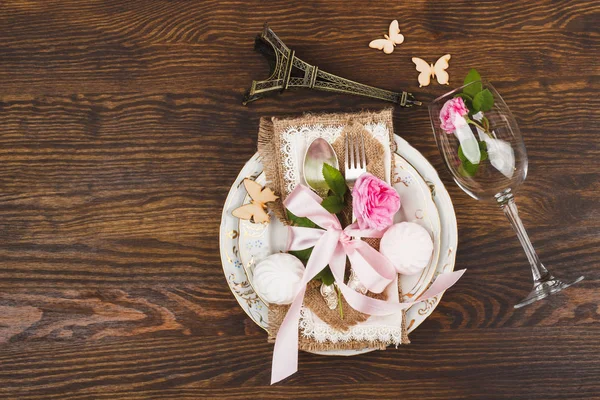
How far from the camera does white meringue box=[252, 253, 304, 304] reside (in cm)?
65

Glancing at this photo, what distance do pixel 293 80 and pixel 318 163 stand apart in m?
0.14

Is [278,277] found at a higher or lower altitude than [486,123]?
lower

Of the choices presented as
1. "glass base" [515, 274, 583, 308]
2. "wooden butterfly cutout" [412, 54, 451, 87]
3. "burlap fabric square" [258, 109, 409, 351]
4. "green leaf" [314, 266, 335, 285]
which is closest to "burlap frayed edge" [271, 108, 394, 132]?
"burlap fabric square" [258, 109, 409, 351]

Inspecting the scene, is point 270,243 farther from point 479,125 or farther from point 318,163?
point 479,125

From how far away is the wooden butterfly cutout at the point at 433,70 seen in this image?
0.75 meters

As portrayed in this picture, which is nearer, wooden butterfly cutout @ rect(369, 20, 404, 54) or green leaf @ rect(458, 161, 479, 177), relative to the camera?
green leaf @ rect(458, 161, 479, 177)

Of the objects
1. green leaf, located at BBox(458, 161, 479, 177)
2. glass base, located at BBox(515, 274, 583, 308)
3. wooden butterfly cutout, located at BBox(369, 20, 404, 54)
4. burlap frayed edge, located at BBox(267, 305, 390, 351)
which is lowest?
burlap frayed edge, located at BBox(267, 305, 390, 351)

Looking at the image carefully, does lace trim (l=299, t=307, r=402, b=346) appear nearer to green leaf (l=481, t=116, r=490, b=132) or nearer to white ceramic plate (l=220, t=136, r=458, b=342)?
white ceramic plate (l=220, t=136, r=458, b=342)

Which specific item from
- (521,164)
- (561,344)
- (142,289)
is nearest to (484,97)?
(521,164)

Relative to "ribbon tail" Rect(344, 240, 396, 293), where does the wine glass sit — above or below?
above

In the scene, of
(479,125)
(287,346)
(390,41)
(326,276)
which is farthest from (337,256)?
(390,41)

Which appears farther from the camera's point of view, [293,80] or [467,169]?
[293,80]

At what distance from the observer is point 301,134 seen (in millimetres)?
691

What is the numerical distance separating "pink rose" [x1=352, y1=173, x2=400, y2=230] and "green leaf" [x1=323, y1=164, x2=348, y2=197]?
0.17 ft
